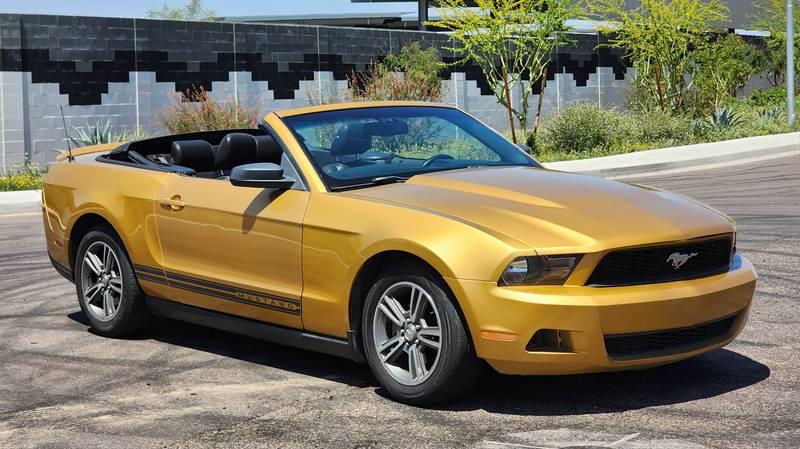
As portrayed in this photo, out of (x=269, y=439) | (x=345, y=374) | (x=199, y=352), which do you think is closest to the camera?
(x=269, y=439)

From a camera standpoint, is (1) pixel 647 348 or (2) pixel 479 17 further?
(2) pixel 479 17

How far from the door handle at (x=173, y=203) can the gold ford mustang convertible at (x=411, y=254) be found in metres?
0.01

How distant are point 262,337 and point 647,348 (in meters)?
2.29

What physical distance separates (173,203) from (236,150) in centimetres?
63

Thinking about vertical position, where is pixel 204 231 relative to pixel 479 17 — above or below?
below

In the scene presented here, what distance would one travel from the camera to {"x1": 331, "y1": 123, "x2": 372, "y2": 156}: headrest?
276 inches

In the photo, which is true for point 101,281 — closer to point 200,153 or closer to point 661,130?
point 200,153

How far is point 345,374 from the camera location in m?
6.82

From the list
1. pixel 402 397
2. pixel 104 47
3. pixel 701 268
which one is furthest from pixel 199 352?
pixel 104 47

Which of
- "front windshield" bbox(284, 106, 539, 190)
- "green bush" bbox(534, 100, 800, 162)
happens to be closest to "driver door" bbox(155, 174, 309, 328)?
"front windshield" bbox(284, 106, 539, 190)

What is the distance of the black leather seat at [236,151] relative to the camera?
7.83 m

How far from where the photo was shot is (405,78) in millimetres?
28062

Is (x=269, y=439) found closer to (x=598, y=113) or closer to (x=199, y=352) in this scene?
(x=199, y=352)

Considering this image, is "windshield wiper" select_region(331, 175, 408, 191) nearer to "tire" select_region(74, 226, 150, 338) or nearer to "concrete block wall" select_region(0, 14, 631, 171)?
"tire" select_region(74, 226, 150, 338)
